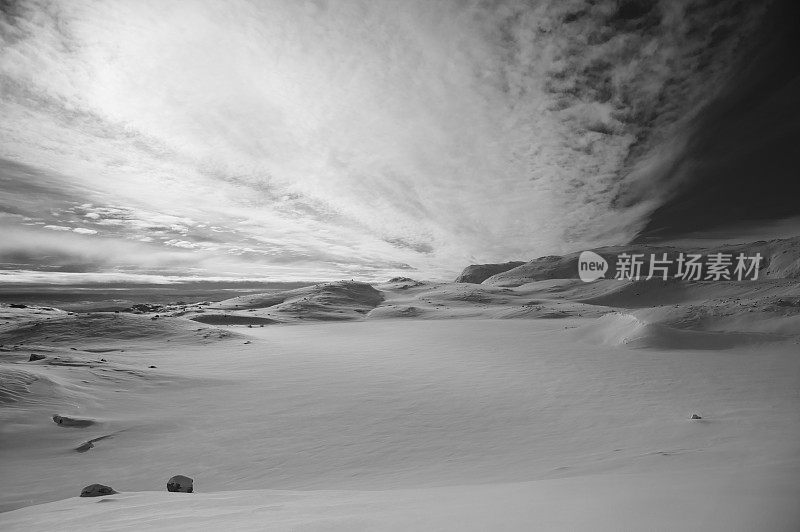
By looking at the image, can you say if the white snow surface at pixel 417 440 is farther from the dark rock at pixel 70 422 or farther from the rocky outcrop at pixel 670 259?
the rocky outcrop at pixel 670 259

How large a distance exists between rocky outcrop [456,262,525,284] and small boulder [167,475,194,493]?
323 feet

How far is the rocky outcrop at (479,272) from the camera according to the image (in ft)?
331

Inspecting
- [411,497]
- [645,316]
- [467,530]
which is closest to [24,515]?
[411,497]

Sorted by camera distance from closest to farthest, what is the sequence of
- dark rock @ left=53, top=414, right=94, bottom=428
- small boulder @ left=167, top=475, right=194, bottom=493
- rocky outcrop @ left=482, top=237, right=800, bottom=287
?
small boulder @ left=167, top=475, right=194, bottom=493 < dark rock @ left=53, top=414, right=94, bottom=428 < rocky outcrop @ left=482, top=237, right=800, bottom=287

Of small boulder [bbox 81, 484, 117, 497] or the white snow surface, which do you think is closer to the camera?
the white snow surface

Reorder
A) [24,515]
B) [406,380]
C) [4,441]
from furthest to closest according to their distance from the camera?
[406,380] < [4,441] < [24,515]

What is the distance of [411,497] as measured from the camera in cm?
270

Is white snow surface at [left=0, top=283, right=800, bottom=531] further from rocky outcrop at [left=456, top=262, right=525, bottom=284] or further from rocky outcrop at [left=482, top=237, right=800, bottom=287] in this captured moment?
rocky outcrop at [left=456, top=262, right=525, bottom=284]

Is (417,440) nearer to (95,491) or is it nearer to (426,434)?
(426,434)

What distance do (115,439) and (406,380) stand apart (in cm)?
Answer: 513

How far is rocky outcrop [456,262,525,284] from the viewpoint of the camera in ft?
331

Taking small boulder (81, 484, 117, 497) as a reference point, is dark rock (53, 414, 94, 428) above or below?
below

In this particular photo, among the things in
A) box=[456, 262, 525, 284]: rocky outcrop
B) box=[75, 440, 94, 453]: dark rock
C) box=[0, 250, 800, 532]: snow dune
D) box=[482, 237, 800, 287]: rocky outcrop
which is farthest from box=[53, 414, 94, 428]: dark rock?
box=[456, 262, 525, 284]: rocky outcrop

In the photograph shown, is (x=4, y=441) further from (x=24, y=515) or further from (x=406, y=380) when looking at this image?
(x=406, y=380)
